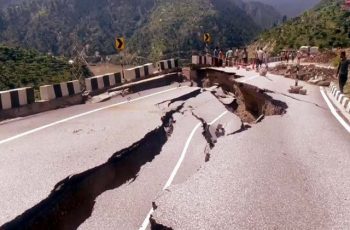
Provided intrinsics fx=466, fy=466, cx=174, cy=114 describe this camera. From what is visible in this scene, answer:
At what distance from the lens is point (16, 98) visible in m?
14.4

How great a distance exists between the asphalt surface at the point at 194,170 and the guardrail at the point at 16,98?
69 cm

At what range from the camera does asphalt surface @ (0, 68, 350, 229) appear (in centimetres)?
625

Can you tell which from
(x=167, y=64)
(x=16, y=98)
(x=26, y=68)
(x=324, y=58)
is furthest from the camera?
(x=26, y=68)

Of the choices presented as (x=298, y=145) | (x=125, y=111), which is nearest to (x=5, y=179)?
(x=298, y=145)

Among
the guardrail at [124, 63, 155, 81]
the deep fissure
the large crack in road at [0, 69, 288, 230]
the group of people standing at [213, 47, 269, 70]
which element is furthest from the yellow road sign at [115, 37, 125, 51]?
the group of people standing at [213, 47, 269, 70]

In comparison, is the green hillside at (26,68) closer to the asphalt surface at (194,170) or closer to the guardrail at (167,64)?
the guardrail at (167,64)

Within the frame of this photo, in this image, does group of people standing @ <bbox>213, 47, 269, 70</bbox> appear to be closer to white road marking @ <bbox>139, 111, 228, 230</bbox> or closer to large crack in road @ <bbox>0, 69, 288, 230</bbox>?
white road marking @ <bbox>139, 111, 228, 230</bbox>

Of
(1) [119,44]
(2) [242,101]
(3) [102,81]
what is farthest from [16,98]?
(2) [242,101]

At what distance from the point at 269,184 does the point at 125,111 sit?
8.62 metres

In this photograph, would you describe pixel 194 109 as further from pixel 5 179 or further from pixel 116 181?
pixel 5 179

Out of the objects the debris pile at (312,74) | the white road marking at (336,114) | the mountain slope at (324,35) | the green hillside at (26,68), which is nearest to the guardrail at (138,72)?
the debris pile at (312,74)

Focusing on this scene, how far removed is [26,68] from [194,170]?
68221 millimetres

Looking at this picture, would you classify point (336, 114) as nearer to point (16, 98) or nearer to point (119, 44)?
point (16, 98)

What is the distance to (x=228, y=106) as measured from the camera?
21438 mm
